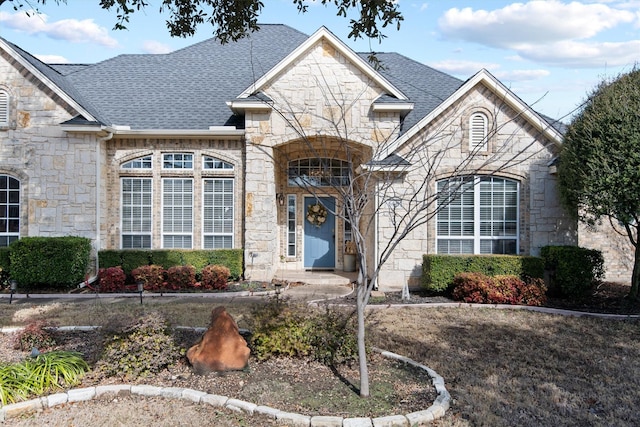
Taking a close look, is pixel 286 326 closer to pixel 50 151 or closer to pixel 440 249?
pixel 440 249

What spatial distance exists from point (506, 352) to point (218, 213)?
30.5 ft

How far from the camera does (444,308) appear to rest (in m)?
10.8

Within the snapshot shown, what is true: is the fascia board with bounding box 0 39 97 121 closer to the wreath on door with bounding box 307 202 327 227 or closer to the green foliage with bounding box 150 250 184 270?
the green foliage with bounding box 150 250 184 270

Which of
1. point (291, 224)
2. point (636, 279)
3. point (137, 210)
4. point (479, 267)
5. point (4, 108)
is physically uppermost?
point (4, 108)

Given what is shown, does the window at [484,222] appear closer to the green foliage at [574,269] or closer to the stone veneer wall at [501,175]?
the stone veneer wall at [501,175]

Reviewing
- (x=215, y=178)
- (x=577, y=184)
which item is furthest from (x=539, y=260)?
(x=215, y=178)

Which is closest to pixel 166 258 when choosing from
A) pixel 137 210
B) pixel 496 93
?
pixel 137 210

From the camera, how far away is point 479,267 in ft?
39.6

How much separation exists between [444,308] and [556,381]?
15.6ft

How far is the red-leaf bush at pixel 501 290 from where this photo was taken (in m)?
11.1

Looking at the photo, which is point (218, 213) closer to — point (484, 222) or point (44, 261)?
point (44, 261)

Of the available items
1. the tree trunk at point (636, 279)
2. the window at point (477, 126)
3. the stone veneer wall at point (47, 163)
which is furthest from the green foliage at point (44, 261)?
the tree trunk at point (636, 279)

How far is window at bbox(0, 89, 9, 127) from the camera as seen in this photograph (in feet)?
43.2

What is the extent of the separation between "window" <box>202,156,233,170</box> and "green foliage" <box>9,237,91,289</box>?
13.3ft
